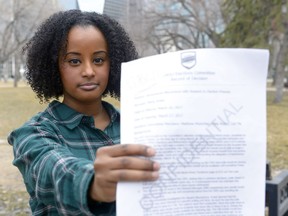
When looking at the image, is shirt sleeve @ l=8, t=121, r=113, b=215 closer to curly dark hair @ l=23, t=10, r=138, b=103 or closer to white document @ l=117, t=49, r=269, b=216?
white document @ l=117, t=49, r=269, b=216

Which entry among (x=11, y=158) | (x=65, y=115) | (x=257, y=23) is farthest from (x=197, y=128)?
(x=257, y=23)

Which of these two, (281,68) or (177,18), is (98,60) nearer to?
(281,68)

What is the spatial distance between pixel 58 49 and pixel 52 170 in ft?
1.58

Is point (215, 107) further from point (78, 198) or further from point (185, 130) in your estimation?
point (78, 198)

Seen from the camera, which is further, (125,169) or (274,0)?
(274,0)

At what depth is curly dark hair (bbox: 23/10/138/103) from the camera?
1.45 m

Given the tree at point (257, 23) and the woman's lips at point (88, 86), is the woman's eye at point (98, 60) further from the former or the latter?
the tree at point (257, 23)

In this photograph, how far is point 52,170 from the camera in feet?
3.57

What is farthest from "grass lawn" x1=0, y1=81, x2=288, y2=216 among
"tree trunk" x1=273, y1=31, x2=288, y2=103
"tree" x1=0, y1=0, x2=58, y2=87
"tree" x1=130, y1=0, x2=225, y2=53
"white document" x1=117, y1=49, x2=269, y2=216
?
"tree" x1=0, y1=0, x2=58, y2=87

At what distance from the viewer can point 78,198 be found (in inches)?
39.7

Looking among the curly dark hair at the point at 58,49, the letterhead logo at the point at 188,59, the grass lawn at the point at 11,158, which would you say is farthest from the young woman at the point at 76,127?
the grass lawn at the point at 11,158

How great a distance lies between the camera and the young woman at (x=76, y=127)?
0.94 metres

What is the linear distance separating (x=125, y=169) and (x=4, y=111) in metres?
16.4

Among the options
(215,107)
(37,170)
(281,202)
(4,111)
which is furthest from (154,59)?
(4,111)
